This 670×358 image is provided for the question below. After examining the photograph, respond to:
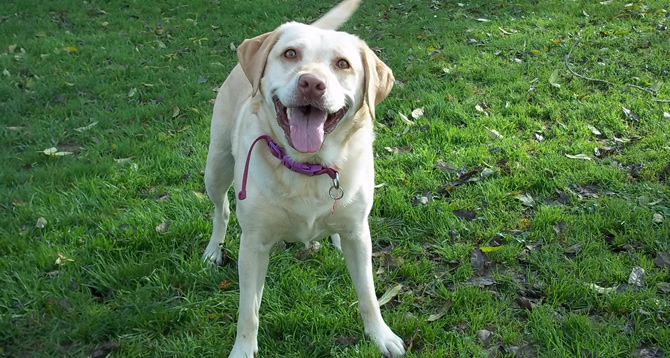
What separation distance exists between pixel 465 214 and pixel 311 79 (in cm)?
198

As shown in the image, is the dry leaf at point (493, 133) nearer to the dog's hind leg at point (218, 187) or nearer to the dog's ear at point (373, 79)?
the dog's ear at point (373, 79)

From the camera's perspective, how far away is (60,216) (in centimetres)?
378

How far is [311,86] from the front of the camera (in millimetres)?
2219

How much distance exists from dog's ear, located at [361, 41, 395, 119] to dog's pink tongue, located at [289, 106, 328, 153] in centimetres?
28

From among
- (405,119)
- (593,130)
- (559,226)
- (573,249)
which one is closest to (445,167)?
(405,119)

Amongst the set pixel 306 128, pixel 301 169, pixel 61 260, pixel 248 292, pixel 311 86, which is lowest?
pixel 61 260

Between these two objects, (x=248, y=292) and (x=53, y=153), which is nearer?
(x=248, y=292)

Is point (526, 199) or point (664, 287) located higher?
point (664, 287)

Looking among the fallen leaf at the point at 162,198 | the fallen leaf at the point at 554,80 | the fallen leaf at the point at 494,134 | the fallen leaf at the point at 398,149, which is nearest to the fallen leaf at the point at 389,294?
the fallen leaf at the point at 398,149

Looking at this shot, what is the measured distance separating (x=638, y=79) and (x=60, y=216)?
5756 mm

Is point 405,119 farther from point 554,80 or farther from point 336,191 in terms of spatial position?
point 336,191

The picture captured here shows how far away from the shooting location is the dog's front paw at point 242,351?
104 inches

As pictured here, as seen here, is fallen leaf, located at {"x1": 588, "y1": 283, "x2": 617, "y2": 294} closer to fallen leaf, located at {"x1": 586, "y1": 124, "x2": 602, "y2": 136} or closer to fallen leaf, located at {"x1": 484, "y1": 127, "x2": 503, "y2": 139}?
fallen leaf, located at {"x1": 484, "y1": 127, "x2": 503, "y2": 139}

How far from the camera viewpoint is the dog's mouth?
91.7 inches
